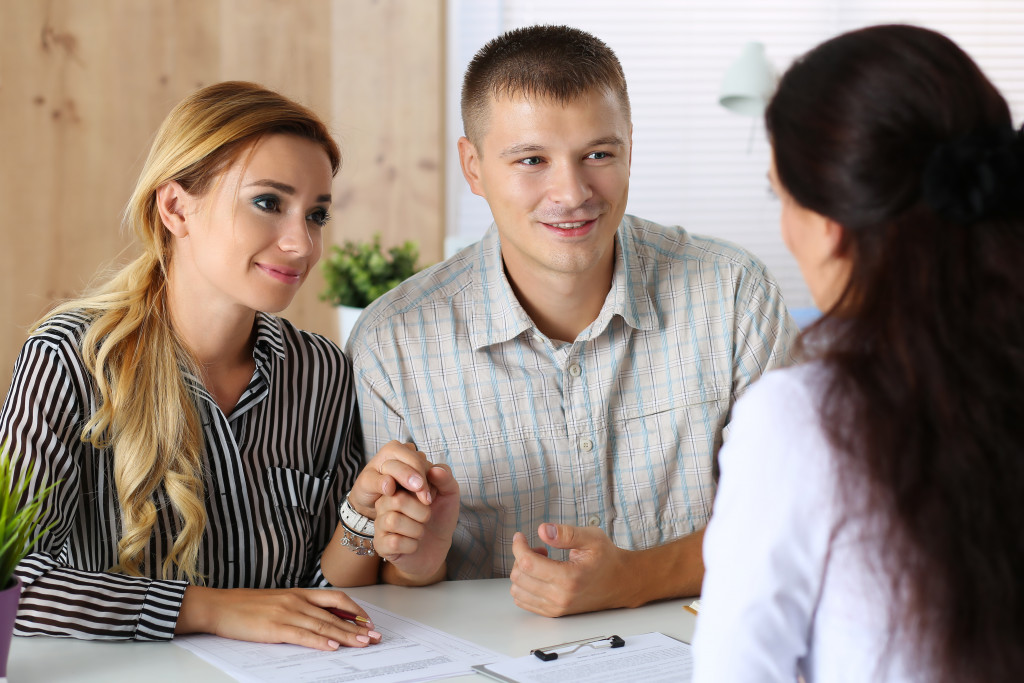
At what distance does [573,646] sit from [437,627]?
19 centimetres

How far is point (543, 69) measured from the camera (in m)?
1.70

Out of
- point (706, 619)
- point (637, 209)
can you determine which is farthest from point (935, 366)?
point (637, 209)

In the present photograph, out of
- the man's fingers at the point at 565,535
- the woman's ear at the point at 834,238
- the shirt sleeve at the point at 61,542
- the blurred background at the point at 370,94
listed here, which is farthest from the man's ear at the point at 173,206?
the blurred background at the point at 370,94

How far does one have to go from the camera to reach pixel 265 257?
1.55 metres

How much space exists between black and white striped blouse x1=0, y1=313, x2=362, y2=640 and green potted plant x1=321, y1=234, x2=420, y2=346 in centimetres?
132

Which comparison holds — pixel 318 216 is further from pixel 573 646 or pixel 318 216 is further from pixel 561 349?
pixel 573 646

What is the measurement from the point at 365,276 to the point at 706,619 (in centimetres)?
241

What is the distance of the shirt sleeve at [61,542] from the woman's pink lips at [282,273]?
0.31m

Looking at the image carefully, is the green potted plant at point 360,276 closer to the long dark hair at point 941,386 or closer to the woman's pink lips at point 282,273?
the woman's pink lips at point 282,273

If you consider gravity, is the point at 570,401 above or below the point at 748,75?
below

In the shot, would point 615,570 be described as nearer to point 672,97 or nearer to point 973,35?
point 672,97

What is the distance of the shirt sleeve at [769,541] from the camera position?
716mm

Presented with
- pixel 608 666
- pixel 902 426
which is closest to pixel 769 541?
pixel 902 426

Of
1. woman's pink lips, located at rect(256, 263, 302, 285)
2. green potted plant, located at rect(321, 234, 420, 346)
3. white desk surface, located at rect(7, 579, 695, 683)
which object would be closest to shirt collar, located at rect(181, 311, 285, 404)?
woman's pink lips, located at rect(256, 263, 302, 285)
